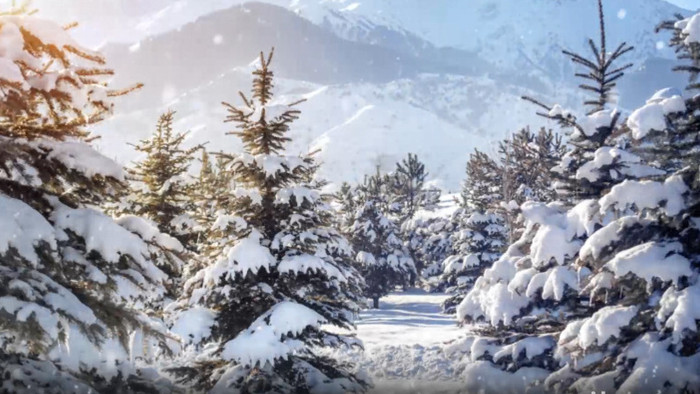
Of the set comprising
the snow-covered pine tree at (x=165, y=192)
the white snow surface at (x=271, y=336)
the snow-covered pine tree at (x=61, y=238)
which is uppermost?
the snow-covered pine tree at (x=165, y=192)

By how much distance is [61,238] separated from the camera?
4781 mm

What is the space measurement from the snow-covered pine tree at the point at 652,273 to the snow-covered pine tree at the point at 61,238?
536cm

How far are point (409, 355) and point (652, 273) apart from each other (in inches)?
526

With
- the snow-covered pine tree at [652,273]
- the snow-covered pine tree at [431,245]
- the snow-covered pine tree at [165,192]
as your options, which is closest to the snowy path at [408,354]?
the snow-covered pine tree at [165,192]

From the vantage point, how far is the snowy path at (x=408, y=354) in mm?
16281

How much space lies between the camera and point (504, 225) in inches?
1040

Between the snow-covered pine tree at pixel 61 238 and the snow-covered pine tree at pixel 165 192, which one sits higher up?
the snow-covered pine tree at pixel 165 192

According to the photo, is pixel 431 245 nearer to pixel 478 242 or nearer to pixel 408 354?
pixel 478 242

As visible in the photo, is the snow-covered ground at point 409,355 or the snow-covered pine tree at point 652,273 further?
the snow-covered ground at point 409,355

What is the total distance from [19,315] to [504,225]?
963 inches

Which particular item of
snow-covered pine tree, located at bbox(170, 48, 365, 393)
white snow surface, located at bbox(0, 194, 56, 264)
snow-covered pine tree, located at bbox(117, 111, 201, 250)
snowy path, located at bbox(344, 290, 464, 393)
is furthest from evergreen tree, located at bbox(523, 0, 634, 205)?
snow-covered pine tree, located at bbox(117, 111, 201, 250)

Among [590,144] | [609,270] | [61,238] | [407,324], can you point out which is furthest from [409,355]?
[61,238]

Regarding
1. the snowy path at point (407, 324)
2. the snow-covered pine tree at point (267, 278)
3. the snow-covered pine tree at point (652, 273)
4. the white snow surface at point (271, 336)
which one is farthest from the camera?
the snowy path at point (407, 324)

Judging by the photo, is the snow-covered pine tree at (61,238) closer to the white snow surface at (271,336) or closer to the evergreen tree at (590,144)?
the white snow surface at (271,336)
